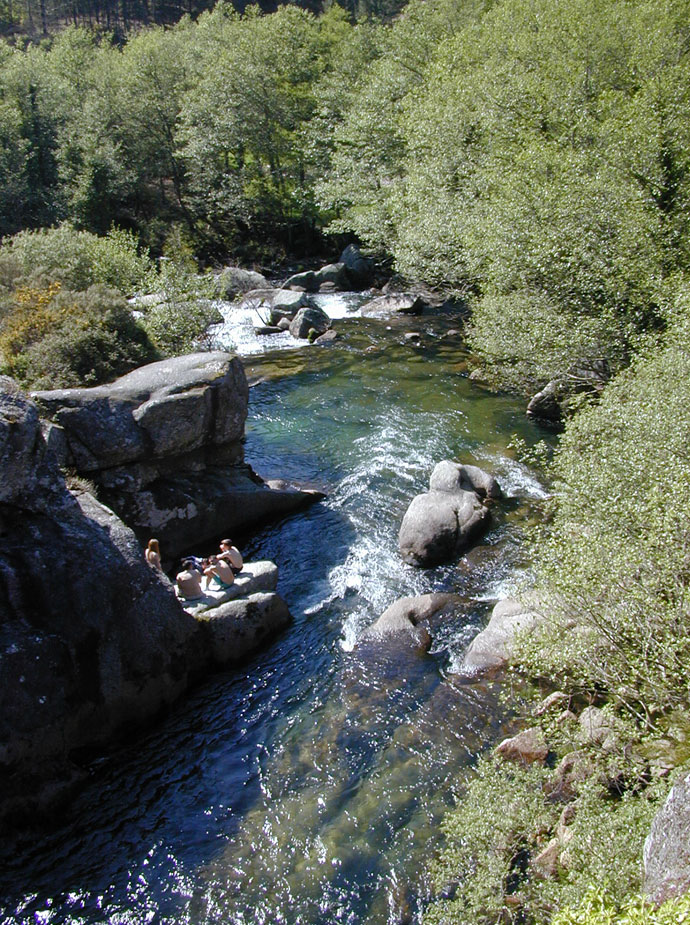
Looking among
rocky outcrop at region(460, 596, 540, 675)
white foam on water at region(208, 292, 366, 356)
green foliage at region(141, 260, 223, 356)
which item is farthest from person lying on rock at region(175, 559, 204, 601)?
white foam on water at region(208, 292, 366, 356)

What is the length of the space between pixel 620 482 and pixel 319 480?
1339 centimetres

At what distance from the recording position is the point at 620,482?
46.6ft

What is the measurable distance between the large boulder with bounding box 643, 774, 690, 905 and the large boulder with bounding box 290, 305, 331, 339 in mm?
35672

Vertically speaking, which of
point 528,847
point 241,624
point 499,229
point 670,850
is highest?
point 499,229

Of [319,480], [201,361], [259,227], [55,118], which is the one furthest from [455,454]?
[55,118]

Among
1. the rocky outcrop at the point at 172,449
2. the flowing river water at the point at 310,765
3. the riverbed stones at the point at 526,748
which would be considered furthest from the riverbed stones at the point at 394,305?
the riverbed stones at the point at 526,748

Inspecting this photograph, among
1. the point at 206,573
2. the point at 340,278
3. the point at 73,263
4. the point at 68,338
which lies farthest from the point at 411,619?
the point at 340,278

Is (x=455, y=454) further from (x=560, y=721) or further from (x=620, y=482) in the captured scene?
(x=560, y=721)

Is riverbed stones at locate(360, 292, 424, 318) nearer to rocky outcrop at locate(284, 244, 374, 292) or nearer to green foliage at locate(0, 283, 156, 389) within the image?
rocky outcrop at locate(284, 244, 374, 292)

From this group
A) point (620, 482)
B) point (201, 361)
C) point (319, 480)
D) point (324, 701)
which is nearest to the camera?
point (620, 482)

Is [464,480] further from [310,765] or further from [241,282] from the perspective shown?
[241,282]

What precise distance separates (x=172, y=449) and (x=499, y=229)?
15825mm

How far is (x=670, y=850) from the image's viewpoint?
25.5 feet

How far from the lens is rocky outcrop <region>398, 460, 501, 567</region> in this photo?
1989 centimetres
